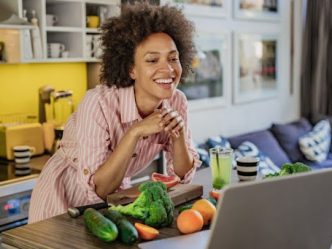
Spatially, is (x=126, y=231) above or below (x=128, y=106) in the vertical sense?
below

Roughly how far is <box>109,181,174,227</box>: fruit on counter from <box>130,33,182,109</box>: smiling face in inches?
17.2

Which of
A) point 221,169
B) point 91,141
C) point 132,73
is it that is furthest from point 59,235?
point 132,73

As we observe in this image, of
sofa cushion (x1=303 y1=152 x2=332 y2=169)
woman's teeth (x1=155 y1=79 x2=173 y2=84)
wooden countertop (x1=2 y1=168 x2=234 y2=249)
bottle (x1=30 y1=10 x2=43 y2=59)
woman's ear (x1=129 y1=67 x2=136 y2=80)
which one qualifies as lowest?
sofa cushion (x1=303 y1=152 x2=332 y2=169)

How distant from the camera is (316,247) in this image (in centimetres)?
124

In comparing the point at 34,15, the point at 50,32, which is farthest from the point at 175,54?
the point at 50,32

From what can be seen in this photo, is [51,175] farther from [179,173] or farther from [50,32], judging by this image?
[50,32]

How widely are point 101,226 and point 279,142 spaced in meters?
3.73

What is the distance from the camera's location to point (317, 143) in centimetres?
483

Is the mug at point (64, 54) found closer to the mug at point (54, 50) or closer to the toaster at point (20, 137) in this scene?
the mug at point (54, 50)

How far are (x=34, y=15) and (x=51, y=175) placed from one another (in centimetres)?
160

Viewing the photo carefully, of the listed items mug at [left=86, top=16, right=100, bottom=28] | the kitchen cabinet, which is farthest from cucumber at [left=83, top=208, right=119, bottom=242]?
mug at [left=86, top=16, right=100, bottom=28]

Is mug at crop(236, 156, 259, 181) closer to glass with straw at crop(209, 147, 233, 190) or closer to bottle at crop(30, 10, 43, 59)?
glass with straw at crop(209, 147, 233, 190)

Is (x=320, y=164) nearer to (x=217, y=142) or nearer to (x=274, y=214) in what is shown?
A: (x=217, y=142)

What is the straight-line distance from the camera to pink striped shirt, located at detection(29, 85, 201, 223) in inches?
69.7
